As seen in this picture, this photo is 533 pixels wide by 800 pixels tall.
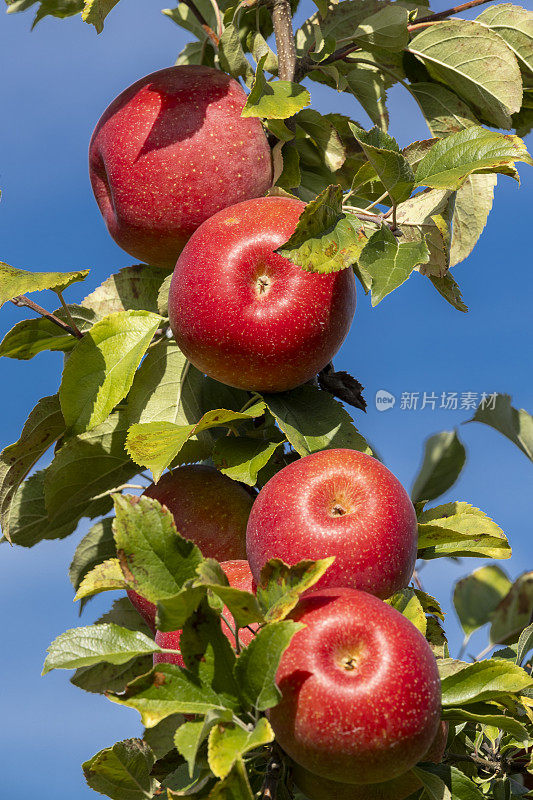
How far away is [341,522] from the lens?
1093 millimetres

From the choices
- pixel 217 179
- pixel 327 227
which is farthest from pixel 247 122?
pixel 327 227

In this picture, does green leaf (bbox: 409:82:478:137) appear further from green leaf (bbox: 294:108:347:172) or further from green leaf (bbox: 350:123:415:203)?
green leaf (bbox: 350:123:415:203)

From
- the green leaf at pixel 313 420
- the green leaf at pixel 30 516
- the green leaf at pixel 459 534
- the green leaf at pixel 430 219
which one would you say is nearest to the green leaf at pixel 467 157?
the green leaf at pixel 430 219

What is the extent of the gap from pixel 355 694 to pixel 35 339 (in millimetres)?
900

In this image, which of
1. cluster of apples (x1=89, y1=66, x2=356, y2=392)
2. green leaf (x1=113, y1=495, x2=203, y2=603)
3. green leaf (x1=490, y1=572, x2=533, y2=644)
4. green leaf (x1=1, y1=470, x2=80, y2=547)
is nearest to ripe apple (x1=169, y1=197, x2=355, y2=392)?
cluster of apples (x1=89, y1=66, x2=356, y2=392)

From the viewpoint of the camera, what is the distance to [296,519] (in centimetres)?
110

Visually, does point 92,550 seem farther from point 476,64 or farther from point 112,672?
point 476,64

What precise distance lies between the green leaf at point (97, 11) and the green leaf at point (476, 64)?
0.63 m

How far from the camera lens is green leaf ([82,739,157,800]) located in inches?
49.2

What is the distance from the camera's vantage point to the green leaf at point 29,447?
1.50 m

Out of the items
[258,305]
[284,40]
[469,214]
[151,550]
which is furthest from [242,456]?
[284,40]

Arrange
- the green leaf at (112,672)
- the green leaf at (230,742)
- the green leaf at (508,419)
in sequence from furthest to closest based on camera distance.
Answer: the green leaf at (508,419)
the green leaf at (112,672)
the green leaf at (230,742)

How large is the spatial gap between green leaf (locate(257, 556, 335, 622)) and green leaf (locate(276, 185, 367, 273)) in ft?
1.41

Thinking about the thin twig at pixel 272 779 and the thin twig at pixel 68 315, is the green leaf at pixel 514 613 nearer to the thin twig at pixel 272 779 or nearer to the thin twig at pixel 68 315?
the thin twig at pixel 272 779
